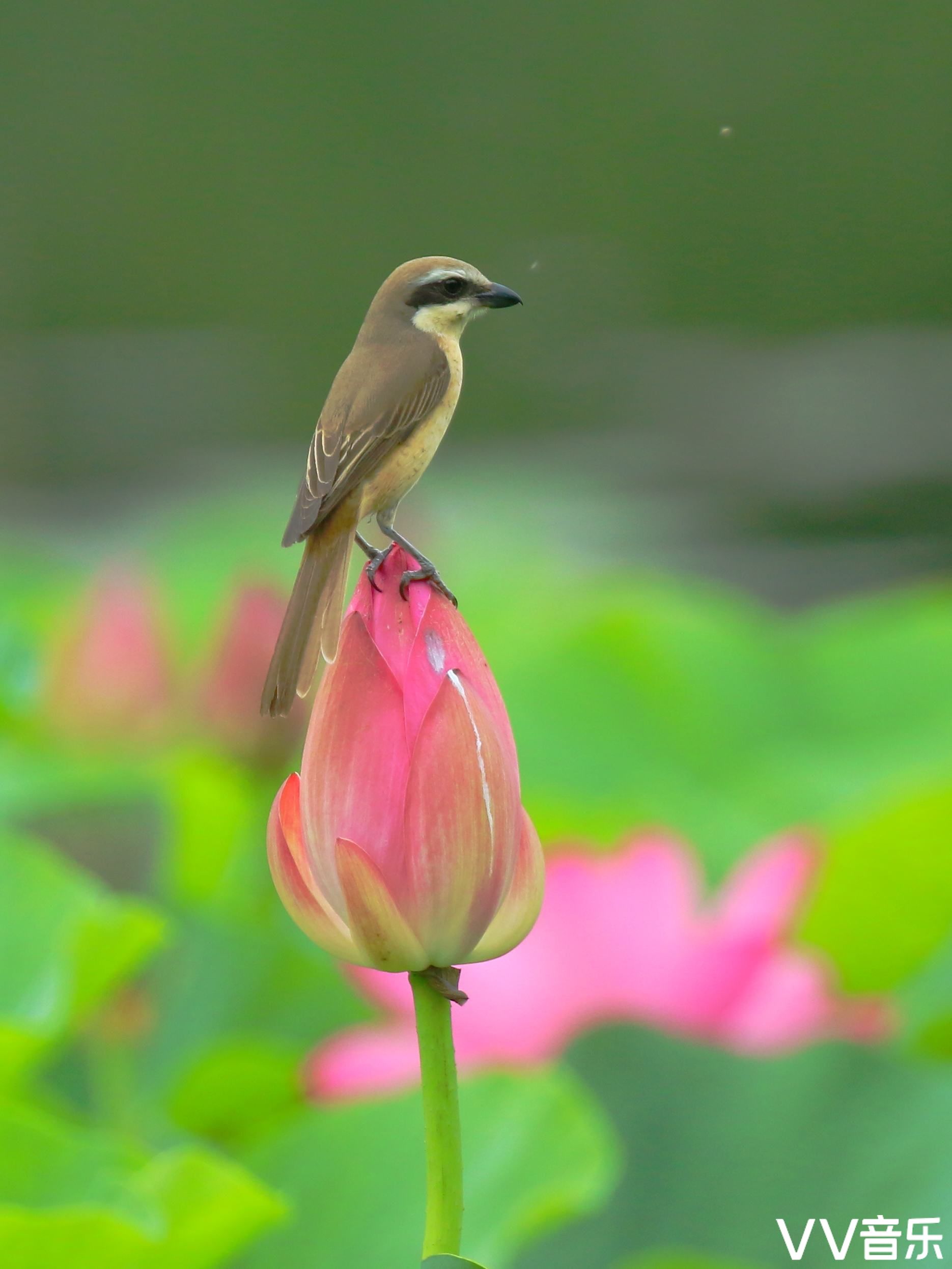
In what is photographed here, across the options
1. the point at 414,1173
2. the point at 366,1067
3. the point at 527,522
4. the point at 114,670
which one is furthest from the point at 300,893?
the point at 527,522

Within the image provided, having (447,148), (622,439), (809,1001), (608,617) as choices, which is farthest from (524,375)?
(809,1001)

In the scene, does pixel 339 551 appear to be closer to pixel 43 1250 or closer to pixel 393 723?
pixel 393 723

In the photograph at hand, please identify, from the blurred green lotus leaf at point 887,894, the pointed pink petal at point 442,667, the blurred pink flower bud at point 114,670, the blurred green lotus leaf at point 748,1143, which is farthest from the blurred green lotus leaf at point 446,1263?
the blurred pink flower bud at point 114,670

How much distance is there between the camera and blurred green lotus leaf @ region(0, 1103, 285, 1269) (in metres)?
0.71

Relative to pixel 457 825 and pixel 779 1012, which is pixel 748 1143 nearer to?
pixel 779 1012

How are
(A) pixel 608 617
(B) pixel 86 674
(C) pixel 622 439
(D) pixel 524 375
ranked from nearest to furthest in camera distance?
(B) pixel 86 674, (A) pixel 608 617, (C) pixel 622 439, (D) pixel 524 375

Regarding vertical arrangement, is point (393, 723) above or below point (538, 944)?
below

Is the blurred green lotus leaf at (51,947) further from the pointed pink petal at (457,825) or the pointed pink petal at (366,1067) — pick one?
the pointed pink petal at (457,825)

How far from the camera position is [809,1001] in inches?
43.4

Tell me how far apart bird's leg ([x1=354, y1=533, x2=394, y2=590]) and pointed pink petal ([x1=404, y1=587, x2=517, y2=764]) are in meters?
0.03

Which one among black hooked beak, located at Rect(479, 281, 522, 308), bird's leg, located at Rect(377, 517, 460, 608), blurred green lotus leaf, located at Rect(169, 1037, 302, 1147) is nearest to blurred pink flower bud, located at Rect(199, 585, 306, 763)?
blurred green lotus leaf, located at Rect(169, 1037, 302, 1147)

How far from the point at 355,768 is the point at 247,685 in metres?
1.00

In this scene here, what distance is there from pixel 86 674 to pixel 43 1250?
0.97m

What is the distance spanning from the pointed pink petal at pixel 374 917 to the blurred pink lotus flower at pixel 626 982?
0.53 m
